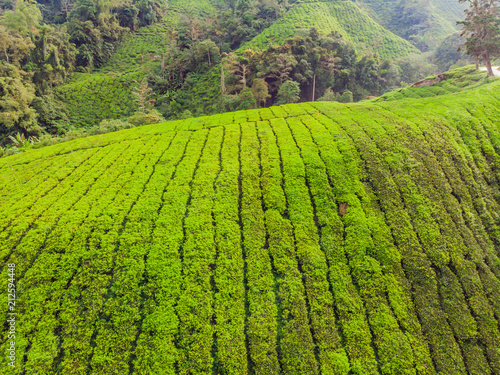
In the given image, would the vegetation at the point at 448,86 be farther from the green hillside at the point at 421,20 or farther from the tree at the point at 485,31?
the green hillside at the point at 421,20

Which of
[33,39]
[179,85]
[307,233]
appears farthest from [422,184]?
[33,39]

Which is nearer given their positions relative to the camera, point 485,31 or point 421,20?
point 485,31

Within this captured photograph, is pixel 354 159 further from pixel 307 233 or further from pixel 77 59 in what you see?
pixel 77 59

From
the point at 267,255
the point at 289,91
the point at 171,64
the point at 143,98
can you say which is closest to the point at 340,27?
the point at 289,91

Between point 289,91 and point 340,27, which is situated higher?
point 340,27

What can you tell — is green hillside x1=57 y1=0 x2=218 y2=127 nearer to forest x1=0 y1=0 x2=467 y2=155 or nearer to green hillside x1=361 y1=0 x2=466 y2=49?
forest x1=0 y1=0 x2=467 y2=155

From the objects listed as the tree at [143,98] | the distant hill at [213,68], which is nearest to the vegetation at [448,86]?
the distant hill at [213,68]

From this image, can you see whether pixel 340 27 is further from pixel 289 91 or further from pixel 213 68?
pixel 289 91

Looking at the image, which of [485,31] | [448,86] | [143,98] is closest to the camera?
[485,31]
